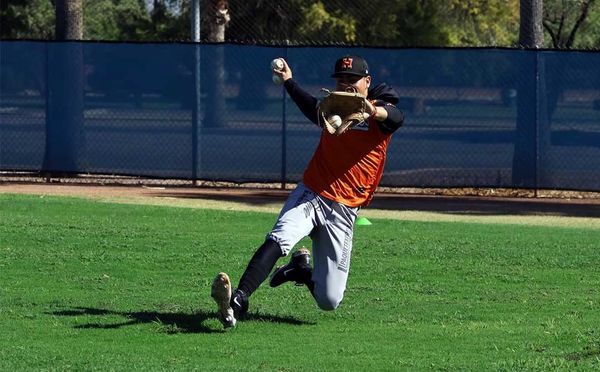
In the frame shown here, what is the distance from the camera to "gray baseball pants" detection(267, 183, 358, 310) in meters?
7.80

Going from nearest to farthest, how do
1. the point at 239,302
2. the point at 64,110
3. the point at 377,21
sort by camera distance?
1. the point at 239,302
2. the point at 64,110
3. the point at 377,21

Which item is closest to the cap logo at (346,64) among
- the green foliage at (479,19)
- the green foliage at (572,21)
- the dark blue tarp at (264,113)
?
the dark blue tarp at (264,113)

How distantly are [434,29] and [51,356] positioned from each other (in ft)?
78.3

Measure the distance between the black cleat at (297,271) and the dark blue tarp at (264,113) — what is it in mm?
10182

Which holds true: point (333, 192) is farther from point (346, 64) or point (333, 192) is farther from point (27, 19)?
point (27, 19)

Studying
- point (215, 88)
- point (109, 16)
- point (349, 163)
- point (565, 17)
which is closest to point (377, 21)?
point (565, 17)

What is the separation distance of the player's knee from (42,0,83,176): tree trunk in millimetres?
12160

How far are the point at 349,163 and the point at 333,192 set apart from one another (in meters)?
0.21

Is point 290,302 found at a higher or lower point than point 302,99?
lower

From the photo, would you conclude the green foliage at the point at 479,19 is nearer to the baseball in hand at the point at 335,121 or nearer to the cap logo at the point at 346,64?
the cap logo at the point at 346,64

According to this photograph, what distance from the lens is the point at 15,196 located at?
16547 millimetres

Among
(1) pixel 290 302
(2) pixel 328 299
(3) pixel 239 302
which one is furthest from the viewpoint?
(1) pixel 290 302

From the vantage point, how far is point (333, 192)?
789cm

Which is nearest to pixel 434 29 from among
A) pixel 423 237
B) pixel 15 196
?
pixel 15 196
